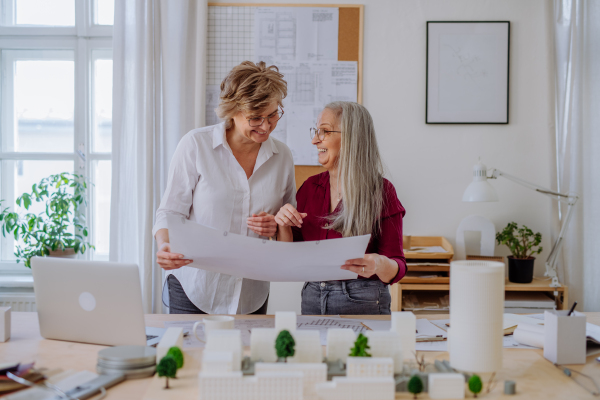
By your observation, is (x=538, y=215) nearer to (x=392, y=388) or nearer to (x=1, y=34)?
(x=392, y=388)

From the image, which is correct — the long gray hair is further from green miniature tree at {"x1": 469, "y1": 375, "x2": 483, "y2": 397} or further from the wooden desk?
green miniature tree at {"x1": 469, "y1": 375, "x2": 483, "y2": 397}

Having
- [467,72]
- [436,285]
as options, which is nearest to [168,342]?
[436,285]

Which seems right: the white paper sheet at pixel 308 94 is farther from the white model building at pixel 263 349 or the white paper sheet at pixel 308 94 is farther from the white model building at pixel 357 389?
the white model building at pixel 357 389

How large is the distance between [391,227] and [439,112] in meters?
1.59

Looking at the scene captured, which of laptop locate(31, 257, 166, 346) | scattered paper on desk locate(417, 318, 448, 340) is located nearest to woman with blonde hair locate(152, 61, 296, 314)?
laptop locate(31, 257, 166, 346)

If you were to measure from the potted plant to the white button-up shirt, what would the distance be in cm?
164

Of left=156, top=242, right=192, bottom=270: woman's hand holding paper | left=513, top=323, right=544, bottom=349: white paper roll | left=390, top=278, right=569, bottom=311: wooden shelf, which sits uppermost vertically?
left=156, top=242, right=192, bottom=270: woman's hand holding paper

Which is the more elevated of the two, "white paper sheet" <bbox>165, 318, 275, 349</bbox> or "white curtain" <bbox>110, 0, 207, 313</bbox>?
"white curtain" <bbox>110, 0, 207, 313</bbox>

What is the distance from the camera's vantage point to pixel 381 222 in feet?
5.65

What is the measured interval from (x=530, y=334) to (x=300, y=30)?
Result: 7.60ft

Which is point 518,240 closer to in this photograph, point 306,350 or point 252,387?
point 306,350

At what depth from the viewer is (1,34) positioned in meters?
3.23

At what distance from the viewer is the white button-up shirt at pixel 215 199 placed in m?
1.77

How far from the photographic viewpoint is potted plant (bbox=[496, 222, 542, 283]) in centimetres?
274
